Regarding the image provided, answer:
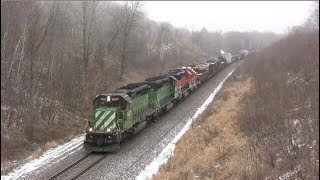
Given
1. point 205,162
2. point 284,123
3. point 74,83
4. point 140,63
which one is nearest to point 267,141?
point 284,123

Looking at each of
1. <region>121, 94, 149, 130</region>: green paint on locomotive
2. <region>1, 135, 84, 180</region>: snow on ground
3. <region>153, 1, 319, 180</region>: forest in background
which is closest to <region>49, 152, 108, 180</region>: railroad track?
<region>1, 135, 84, 180</region>: snow on ground

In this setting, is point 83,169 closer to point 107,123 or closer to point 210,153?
point 107,123

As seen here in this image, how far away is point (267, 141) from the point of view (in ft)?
47.9

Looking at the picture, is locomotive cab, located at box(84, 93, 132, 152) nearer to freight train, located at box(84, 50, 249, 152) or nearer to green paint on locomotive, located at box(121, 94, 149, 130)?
freight train, located at box(84, 50, 249, 152)

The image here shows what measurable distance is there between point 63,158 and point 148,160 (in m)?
4.09

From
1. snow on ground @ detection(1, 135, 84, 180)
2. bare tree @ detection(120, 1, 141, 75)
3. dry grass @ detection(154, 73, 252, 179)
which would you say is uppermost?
bare tree @ detection(120, 1, 141, 75)

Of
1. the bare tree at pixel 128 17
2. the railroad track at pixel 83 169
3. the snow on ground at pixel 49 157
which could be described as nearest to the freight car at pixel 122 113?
the railroad track at pixel 83 169

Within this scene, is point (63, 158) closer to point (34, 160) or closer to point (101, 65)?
point (34, 160)

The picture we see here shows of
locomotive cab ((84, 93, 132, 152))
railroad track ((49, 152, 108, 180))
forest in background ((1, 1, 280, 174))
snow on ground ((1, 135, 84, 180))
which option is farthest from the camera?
forest in background ((1, 1, 280, 174))

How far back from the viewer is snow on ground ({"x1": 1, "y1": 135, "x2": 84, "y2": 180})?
53.5ft

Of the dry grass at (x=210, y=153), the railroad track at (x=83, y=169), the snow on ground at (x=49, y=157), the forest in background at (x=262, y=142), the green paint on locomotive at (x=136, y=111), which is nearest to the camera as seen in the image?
the forest in background at (x=262, y=142)

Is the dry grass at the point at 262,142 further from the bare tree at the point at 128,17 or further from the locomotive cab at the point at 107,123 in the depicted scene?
the bare tree at the point at 128,17

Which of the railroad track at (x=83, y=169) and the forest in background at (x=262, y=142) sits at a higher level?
the forest in background at (x=262, y=142)

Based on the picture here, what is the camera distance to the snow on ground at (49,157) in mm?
16312
